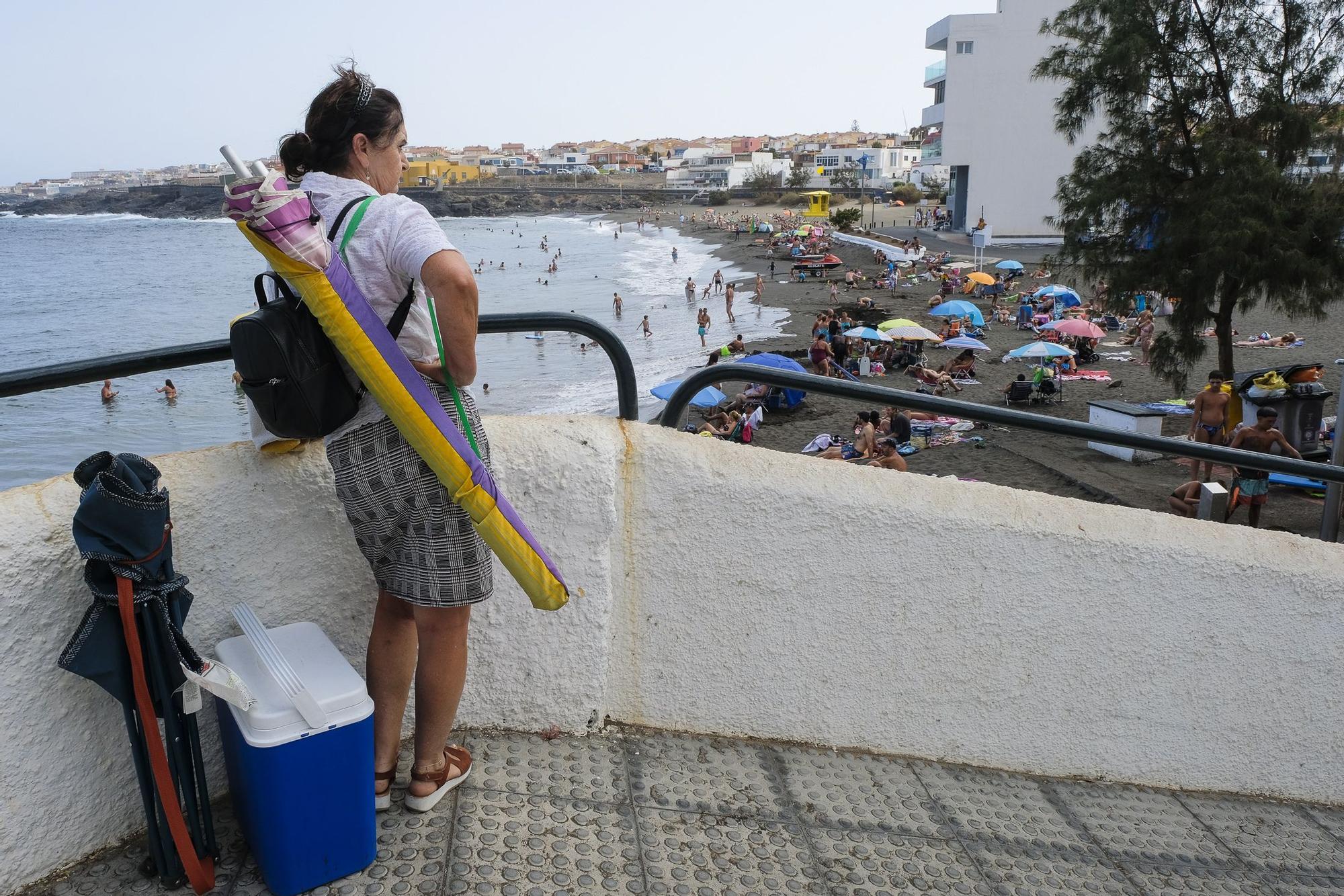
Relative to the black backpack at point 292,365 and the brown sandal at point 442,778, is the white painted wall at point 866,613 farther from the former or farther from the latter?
the black backpack at point 292,365

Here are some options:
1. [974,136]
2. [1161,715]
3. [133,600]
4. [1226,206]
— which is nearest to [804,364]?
[1226,206]

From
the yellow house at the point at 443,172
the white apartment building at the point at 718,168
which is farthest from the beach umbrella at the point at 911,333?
the yellow house at the point at 443,172

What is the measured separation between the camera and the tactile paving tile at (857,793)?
263 centimetres

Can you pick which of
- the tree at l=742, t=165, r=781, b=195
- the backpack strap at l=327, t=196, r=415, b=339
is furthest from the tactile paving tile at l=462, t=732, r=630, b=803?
the tree at l=742, t=165, r=781, b=195

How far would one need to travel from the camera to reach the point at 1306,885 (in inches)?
111

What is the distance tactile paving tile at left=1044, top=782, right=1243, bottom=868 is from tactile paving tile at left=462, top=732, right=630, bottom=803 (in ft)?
4.40

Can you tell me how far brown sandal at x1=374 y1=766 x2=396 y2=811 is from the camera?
232 cm

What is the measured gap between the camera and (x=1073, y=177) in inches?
593

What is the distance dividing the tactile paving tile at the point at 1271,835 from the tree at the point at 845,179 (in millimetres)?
119882

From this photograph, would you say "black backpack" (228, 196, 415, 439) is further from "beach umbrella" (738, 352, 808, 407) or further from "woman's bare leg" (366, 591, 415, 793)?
"beach umbrella" (738, 352, 808, 407)

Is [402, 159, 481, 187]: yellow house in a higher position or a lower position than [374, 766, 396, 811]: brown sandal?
higher

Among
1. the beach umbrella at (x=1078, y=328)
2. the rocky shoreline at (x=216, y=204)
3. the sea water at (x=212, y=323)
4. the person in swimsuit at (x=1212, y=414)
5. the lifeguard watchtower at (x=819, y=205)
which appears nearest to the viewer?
the person in swimsuit at (x=1212, y=414)

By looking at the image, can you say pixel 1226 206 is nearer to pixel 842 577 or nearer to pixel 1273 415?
pixel 1273 415

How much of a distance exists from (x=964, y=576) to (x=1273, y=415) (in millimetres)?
8979
